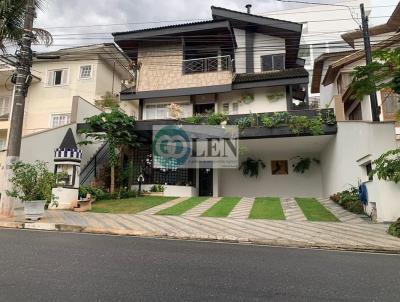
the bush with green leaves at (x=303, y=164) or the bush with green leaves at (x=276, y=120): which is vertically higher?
the bush with green leaves at (x=276, y=120)

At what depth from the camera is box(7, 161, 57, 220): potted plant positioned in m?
9.66

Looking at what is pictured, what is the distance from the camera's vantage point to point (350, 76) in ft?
45.2

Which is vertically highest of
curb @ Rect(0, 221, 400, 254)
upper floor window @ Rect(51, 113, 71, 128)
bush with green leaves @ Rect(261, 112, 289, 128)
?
upper floor window @ Rect(51, 113, 71, 128)

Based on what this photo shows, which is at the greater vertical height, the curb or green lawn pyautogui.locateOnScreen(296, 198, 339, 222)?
green lawn pyautogui.locateOnScreen(296, 198, 339, 222)

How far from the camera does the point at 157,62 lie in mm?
20312

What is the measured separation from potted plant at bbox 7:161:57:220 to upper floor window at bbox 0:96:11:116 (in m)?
16.8

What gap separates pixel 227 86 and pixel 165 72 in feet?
13.5

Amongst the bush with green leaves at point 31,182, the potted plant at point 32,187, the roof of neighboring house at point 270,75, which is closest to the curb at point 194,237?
the potted plant at point 32,187

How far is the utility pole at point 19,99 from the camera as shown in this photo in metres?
10.4

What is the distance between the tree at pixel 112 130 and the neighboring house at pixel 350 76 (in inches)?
390

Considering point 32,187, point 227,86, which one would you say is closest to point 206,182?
point 227,86

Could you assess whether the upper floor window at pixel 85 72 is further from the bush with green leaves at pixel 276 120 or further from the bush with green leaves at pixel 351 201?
the bush with green leaves at pixel 351 201

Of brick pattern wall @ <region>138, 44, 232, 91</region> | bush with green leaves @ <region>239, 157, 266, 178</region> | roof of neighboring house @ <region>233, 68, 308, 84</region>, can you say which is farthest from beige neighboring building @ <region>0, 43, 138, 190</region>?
bush with green leaves @ <region>239, 157, 266, 178</region>

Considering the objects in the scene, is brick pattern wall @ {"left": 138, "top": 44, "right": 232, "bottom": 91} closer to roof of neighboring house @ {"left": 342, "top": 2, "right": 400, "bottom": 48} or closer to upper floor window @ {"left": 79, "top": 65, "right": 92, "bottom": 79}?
upper floor window @ {"left": 79, "top": 65, "right": 92, "bottom": 79}
